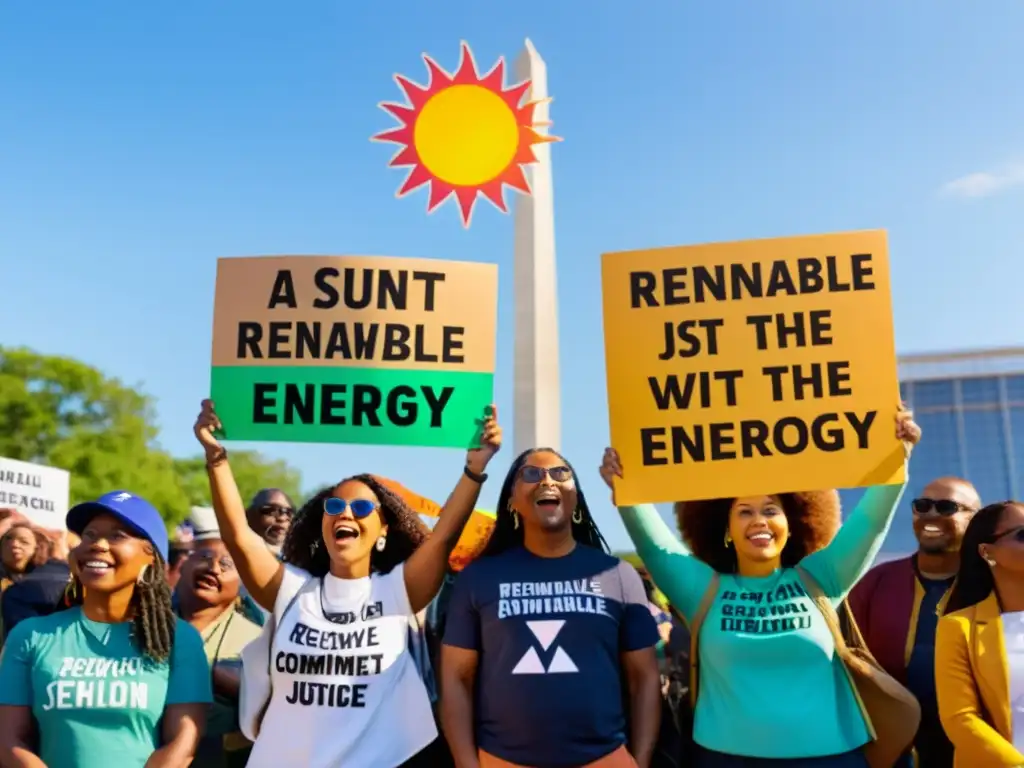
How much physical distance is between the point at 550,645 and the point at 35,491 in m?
10.6

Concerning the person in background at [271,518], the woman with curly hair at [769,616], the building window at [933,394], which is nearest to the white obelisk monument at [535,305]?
the person in background at [271,518]

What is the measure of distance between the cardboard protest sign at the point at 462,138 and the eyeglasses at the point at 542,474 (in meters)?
4.43

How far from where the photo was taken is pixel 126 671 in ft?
11.4

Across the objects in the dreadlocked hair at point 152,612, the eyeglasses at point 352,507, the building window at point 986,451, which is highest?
the building window at point 986,451

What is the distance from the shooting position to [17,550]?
6.79 metres

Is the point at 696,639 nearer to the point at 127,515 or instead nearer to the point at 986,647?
the point at 986,647

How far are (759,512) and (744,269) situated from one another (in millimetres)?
1068

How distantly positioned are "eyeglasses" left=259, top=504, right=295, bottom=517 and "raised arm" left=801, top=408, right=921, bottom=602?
2842 millimetres

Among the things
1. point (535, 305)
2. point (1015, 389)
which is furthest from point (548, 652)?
point (1015, 389)

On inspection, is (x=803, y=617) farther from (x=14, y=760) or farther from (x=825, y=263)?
(x=14, y=760)

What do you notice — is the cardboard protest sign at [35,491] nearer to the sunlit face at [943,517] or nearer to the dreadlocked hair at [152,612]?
the dreadlocked hair at [152,612]

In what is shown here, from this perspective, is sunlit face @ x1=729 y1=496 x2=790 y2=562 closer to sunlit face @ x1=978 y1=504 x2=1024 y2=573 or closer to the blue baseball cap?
sunlit face @ x1=978 y1=504 x2=1024 y2=573

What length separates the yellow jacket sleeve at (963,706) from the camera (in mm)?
3332

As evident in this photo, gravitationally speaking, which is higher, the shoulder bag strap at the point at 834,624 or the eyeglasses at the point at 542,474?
the eyeglasses at the point at 542,474
